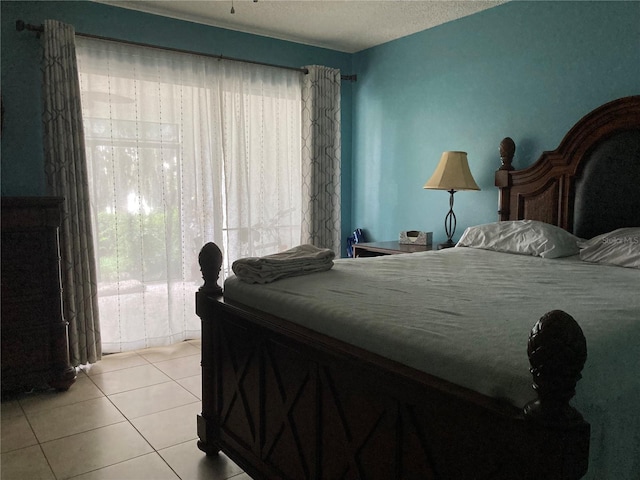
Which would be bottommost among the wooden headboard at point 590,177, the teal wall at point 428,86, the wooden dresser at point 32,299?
the wooden dresser at point 32,299

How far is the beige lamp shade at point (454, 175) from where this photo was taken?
3.45 meters

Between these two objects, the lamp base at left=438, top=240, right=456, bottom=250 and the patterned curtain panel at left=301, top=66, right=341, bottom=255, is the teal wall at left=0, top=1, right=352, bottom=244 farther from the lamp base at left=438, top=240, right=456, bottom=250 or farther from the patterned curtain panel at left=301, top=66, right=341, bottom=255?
the lamp base at left=438, top=240, right=456, bottom=250

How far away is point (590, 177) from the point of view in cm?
293

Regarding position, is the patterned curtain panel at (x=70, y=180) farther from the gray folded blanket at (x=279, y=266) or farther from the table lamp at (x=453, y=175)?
the table lamp at (x=453, y=175)

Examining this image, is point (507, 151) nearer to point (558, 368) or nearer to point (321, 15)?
point (321, 15)

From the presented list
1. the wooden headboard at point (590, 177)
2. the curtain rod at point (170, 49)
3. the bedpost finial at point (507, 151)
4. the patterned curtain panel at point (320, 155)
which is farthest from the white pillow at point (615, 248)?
the curtain rod at point (170, 49)

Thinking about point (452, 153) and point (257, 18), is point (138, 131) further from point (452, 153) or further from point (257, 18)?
point (452, 153)

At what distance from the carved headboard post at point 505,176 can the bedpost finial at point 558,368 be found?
8.74ft

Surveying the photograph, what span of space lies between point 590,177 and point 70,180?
3280 mm

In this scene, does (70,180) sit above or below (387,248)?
above

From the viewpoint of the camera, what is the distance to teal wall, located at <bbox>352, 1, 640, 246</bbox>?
2.96m

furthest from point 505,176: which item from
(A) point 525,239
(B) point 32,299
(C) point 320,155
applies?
(B) point 32,299

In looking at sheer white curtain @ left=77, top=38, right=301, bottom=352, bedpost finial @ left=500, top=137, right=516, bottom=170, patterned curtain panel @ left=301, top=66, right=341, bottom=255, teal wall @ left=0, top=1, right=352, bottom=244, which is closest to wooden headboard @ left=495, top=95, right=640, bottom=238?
bedpost finial @ left=500, top=137, right=516, bottom=170

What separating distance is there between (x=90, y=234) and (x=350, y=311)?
2.42 metres
